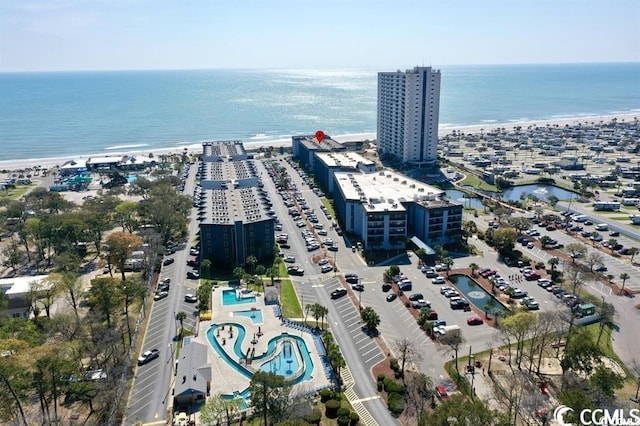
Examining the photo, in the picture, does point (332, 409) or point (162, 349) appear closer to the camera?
point (332, 409)

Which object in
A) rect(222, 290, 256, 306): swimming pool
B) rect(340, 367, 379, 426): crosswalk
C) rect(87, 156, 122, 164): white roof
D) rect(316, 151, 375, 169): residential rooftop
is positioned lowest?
rect(340, 367, 379, 426): crosswalk

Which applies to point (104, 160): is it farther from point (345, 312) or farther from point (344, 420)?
point (344, 420)

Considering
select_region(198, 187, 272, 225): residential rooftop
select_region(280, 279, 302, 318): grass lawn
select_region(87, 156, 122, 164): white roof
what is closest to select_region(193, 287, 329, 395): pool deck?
select_region(280, 279, 302, 318): grass lawn

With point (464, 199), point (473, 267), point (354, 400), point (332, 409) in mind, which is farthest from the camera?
point (464, 199)

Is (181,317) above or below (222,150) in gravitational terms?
below

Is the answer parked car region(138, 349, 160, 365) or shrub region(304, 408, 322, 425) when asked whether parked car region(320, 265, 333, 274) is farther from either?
shrub region(304, 408, 322, 425)

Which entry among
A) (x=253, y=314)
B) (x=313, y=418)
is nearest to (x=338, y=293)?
(x=253, y=314)

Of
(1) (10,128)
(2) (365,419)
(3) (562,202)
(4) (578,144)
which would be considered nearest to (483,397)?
(2) (365,419)

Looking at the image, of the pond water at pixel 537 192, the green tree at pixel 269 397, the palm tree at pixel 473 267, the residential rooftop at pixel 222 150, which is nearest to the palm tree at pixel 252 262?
the green tree at pixel 269 397
